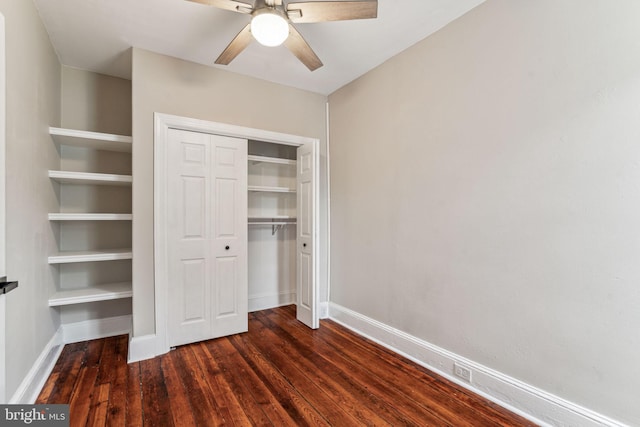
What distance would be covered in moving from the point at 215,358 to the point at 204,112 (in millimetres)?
2327

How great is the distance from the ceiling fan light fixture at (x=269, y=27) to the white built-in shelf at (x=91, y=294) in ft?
7.97

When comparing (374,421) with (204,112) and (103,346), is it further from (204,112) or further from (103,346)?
(204,112)

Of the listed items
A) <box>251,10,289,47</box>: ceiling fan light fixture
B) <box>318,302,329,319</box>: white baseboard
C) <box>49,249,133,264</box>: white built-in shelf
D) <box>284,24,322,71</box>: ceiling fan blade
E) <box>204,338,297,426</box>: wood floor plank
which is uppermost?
<box>284,24,322,71</box>: ceiling fan blade

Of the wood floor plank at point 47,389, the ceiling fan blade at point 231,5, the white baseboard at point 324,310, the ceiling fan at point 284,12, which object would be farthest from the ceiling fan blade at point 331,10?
the wood floor plank at point 47,389

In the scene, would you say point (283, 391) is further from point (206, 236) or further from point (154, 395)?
point (206, 236)

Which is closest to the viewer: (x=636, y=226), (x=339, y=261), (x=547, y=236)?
(x=636, y=226)

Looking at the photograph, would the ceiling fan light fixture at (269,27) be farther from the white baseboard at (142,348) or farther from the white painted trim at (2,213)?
the white baseboard at (142,348)

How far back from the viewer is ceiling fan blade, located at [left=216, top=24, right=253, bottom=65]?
198cm

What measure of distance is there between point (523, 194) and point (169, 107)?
2990 millimetres

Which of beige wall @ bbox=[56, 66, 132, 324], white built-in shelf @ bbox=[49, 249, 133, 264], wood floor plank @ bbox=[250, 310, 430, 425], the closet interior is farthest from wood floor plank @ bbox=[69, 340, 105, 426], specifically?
the closet interior

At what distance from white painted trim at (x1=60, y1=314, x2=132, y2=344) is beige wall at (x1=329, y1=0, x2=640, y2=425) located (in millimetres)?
2715

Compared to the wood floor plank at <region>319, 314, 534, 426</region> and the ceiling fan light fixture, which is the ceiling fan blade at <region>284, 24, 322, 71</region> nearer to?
the ceiling fan light fixture

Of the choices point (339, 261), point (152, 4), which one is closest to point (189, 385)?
point (339, 261)

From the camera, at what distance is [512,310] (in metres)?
1.95
